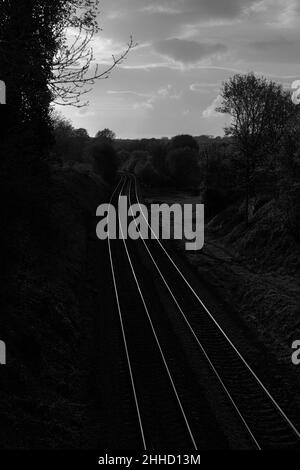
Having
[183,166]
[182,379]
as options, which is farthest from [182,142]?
[182,379]

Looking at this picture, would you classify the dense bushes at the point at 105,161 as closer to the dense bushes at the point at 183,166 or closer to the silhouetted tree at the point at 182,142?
the dense bushes at the point at 183,166

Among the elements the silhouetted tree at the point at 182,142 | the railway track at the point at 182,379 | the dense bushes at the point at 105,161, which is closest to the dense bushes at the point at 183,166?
the dense bushes at the point at 105,161

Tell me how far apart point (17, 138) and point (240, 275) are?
61.8 ft

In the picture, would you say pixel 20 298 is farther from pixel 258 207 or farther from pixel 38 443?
pixel 258 207

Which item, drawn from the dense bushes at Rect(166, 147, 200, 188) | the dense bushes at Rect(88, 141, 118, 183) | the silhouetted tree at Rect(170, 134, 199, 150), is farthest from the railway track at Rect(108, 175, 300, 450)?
the silhouetted tree at Rect(170, 134, 199, 150)

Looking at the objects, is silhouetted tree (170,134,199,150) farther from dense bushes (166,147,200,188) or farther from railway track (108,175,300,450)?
railway track (108,175,300,450)

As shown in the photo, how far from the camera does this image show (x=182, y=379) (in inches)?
640

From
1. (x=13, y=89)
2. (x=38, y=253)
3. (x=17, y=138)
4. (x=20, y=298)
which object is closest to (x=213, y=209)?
(x=38, y=253)

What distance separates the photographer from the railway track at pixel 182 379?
12.9 meters

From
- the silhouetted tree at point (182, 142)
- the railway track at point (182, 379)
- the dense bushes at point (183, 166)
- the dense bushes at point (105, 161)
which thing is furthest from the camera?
the silhouetted tree at point (182, 142)

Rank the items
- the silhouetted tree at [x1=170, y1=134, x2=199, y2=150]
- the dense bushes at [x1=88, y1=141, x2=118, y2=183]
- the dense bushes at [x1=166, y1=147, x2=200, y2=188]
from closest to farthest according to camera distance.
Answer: the dense bushes at [x1=88, y1=141, x2=118, y2=183] < the dense bushes at [x1=166, y1=147, x2=200, y2=188] < the silhouetted tree at [x1=170, y1=134, x2=199, y2=150]

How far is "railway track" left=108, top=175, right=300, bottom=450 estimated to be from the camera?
1293cm

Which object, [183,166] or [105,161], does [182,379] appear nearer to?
[105,161]
